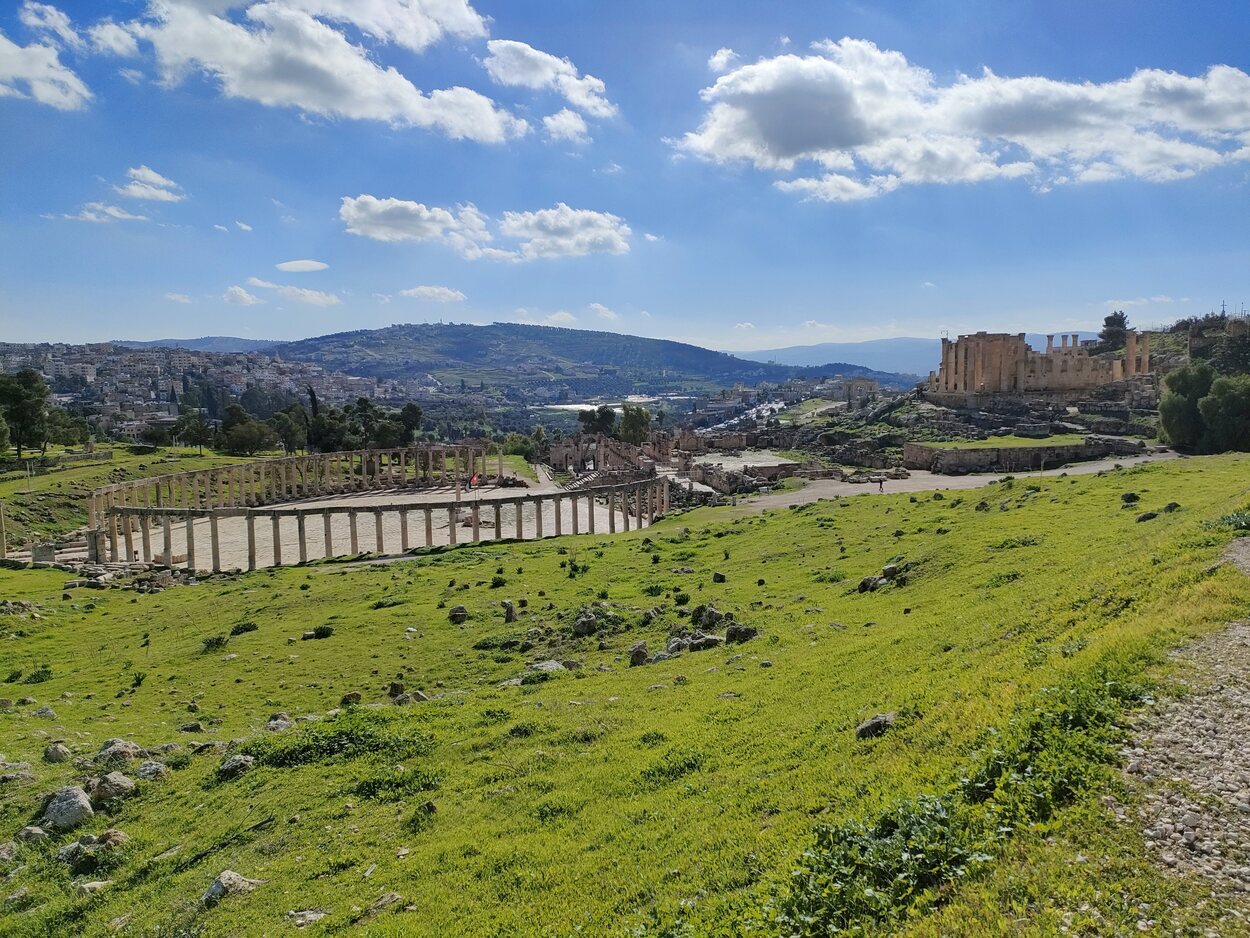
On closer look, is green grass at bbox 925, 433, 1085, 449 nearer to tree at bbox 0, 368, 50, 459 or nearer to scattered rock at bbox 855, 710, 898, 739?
scattered rock at bbox 855, 710, 898, 739

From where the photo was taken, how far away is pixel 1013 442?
8038 centimetres

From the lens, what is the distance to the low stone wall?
71062mm

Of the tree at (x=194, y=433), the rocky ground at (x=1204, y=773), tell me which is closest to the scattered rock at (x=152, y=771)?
the rocky ground at (x=1204, y=773)

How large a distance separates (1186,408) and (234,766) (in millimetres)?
81605

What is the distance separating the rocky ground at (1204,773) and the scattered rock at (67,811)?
16609mm

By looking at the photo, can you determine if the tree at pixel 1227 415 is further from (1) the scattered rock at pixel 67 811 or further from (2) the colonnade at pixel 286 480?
(1) the scattered rock at pixel 67 811

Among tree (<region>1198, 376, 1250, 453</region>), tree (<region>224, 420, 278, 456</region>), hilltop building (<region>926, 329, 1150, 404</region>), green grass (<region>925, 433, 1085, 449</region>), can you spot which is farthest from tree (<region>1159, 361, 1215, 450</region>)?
tree (<region>224, 420, 278, 456</region>)

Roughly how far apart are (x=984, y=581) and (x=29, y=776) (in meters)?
22.9

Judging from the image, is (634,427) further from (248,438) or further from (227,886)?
(227,886)

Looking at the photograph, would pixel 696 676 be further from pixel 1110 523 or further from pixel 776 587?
pixel 1110 523

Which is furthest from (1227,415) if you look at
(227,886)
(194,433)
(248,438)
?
(194,433)

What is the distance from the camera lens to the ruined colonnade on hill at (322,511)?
56062 mm

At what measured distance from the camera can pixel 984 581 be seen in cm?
2053

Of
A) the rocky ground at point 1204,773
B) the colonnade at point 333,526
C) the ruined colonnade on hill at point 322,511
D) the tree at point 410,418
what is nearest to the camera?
the rocky ground at point 1204,773
